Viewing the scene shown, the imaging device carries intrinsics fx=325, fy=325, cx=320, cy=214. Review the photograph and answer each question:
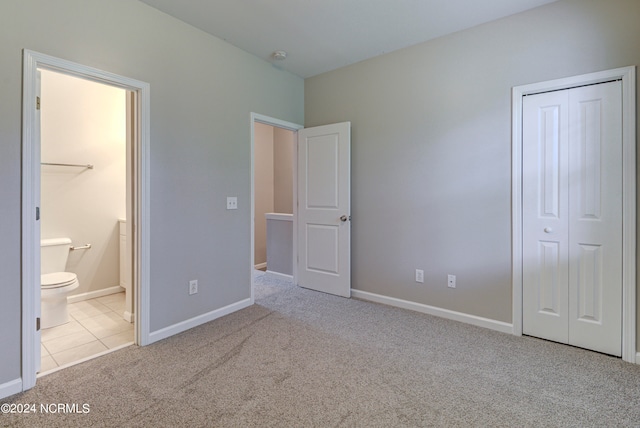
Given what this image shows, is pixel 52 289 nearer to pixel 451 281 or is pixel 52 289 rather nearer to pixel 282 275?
pixel 282 275

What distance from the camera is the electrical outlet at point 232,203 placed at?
311cm

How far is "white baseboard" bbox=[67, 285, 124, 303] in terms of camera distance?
3.47m

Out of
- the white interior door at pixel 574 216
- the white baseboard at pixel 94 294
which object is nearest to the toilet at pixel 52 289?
the white baseboard at pixel 94 294

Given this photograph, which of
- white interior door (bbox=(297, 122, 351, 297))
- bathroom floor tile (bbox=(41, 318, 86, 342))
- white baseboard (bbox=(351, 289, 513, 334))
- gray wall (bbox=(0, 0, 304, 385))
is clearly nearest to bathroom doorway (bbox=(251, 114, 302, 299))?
white interior door (bbox=(297, 122, 351, 297))

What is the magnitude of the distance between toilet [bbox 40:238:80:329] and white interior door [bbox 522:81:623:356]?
154 inches

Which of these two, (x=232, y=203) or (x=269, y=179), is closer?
(x=232, y=203)

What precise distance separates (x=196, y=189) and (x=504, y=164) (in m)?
2.61

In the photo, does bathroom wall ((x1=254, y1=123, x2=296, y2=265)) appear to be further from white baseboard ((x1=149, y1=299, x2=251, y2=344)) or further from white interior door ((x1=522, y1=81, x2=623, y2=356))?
white interior door ((x1=522, y1=81, x2=623, y2=356))

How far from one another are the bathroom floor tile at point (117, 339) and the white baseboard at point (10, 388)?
0.59 meters

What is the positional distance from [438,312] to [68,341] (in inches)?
124

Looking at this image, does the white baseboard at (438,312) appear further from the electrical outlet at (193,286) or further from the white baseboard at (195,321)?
the electrical outlet at (193,286)

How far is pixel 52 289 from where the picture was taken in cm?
277

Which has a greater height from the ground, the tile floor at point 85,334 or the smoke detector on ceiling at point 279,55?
the smoke detector on ceiling at point 279,55

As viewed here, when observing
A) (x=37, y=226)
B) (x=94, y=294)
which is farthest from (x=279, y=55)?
(x=94, y=294)
